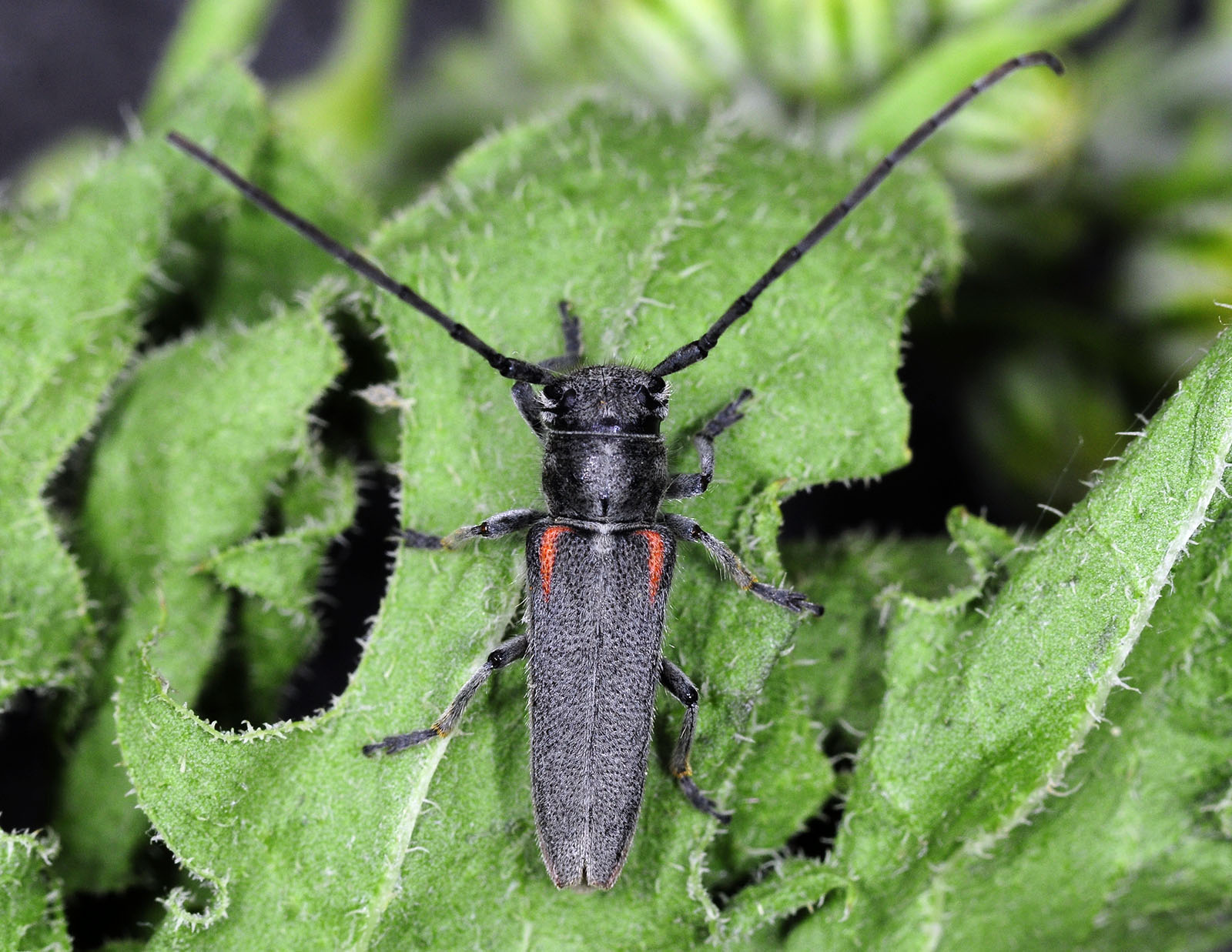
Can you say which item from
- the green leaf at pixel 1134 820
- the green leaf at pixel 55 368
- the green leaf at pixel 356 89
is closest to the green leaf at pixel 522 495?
the green leaf at pixel 55 368

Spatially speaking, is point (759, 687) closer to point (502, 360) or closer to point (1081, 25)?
point (502, 360)

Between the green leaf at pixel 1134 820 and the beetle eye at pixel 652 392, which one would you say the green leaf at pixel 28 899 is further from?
the green leaf at pixel 1134 820

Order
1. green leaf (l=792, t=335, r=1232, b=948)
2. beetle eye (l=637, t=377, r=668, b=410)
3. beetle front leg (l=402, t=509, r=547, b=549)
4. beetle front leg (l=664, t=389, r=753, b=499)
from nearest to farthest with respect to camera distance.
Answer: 1. green leaf (l=792, t=335, r=1232, b=948)
2. beetle front leg (l=402, t=509, r=547, b=549)
3. beetle front leg (l=664, t=389, r=753, b=499)
4. beetle eye (l=637, t=377, r=668, b=410)

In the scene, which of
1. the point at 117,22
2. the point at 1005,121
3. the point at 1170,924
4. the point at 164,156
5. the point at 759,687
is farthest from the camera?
the point at 117,22

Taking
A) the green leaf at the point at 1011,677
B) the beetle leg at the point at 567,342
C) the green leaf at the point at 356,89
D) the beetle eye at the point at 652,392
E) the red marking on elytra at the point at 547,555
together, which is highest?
the green leaf at the point at 356,89

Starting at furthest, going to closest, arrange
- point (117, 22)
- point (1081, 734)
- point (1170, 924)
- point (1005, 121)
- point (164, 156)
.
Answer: point (117, 22) < point (1005, 121) < point (164, 156) < point (1170, 924) < point (1081, 734)

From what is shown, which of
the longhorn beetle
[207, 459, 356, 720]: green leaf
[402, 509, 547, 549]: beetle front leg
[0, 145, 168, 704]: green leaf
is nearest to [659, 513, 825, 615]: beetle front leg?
the longhorn beetle

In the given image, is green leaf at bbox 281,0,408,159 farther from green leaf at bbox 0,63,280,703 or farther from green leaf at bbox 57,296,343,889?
green leaf at bbox 57,296,343,889

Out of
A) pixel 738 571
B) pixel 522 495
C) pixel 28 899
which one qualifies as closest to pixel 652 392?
pixel 522 495

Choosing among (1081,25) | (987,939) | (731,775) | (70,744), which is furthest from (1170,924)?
(70,744)
